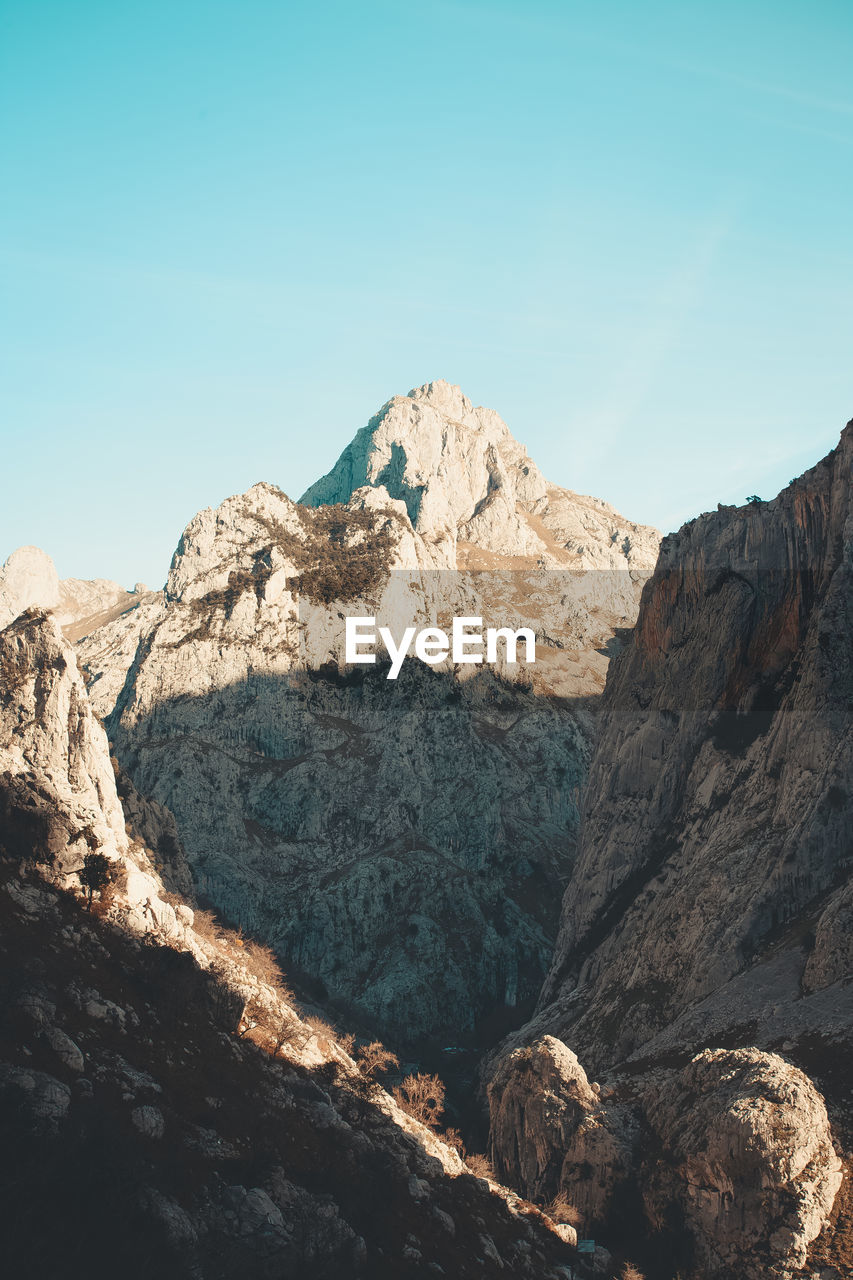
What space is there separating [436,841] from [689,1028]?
82.2 metres

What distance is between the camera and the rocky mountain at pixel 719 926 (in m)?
46.9

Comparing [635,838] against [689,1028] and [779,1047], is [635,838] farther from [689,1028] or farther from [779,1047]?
[779,1047]

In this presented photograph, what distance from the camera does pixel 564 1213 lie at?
52594mm

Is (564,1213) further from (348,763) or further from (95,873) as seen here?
(348,763)

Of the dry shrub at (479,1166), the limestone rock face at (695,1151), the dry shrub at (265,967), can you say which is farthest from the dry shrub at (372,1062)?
the dry shrub at (265,967)

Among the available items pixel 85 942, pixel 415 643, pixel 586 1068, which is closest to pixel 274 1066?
pixel 85 942

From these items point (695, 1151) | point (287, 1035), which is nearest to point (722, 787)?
point (695, 1151)

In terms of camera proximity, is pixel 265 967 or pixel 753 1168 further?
pixel 265 967

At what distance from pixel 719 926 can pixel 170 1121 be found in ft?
147

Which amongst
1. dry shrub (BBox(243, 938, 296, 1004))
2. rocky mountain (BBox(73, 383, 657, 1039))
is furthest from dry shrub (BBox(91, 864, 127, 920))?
rocky mountain (BBox(73, 383, 657, 1039))

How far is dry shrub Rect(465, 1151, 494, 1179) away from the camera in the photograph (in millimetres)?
57856

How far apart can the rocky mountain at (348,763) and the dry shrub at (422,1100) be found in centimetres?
3236

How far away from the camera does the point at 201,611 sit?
15950 cm

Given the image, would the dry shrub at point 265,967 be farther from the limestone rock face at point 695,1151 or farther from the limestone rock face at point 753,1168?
the limestone rock face at point 753,1168
